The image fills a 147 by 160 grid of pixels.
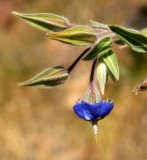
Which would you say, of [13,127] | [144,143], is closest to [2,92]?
[13,127]

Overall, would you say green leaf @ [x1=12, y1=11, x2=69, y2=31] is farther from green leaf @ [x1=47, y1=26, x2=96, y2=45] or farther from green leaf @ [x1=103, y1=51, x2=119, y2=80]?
green leaf @ [x1=103, y1=51, x2=119, y2=80]

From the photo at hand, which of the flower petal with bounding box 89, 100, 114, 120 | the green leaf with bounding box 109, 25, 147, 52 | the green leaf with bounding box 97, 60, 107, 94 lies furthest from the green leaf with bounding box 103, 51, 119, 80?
the flower petal with bounding box 89, 100, 114, 120

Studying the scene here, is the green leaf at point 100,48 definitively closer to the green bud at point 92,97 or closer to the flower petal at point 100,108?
the green bud at point 92,97

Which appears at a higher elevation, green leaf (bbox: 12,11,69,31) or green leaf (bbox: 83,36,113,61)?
green leaf (bbox: 12,11,69,31)

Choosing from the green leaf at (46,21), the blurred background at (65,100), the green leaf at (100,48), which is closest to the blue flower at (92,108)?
the green leaf at (100,48)

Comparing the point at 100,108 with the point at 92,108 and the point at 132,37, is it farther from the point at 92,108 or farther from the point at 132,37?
the point at 132,37

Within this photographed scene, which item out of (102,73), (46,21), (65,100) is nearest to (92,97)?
(102,73)
